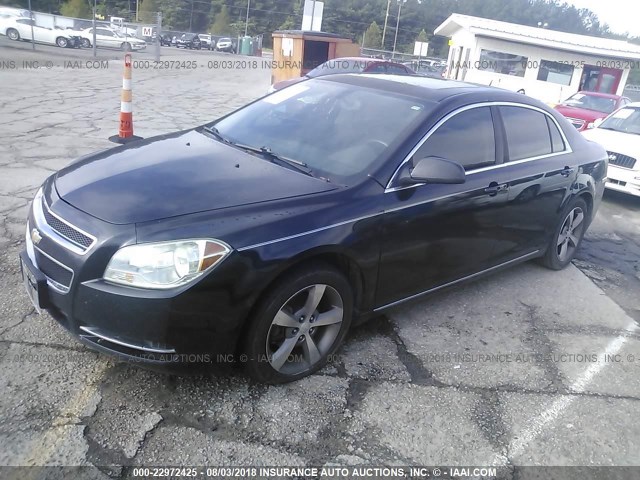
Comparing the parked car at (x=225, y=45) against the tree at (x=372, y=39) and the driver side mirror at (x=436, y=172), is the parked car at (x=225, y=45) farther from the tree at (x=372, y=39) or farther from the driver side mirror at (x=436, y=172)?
the driver side mirror at (x=436, y=172)

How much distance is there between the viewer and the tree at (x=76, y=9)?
47.6 m

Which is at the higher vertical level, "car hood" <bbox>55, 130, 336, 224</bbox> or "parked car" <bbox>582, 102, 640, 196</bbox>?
"car hood" <bbox>55, 130, 336, 224</bbox>

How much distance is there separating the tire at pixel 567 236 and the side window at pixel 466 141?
134 cm

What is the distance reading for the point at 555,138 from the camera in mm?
4699

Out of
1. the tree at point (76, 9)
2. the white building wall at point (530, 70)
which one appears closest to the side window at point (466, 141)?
the white building wall at point (530, 70)

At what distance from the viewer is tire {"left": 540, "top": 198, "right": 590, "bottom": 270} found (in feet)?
16.1

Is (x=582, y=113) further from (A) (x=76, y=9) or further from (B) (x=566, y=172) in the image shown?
(A) (x=76, y=9)

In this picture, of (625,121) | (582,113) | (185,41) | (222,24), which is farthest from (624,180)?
(222,24)

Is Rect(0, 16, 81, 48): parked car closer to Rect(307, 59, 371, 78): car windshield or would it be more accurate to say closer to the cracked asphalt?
Rect(307, 59, 371, 78): car windshield

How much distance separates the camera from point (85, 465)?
7.72 feet

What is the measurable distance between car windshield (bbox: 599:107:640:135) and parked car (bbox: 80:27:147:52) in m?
27.2

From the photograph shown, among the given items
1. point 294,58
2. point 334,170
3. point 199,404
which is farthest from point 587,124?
point 199,404

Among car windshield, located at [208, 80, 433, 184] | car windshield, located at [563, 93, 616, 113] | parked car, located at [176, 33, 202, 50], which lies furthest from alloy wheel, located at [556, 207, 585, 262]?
parked car, located at [176, 33, 202, 50]

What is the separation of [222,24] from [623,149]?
219 feet
